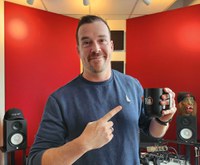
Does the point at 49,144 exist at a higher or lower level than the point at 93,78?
lower

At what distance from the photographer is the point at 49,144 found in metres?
0.85

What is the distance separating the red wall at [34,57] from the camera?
272 cm

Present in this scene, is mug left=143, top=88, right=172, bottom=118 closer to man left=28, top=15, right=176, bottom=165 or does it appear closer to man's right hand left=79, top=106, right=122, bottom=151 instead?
man left=28, top=15, right=176, bottom=165

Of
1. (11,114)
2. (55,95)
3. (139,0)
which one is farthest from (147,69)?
(55,95)

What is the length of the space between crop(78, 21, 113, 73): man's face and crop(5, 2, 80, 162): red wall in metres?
1.97

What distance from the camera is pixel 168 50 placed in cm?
282

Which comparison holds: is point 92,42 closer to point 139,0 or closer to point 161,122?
point 161,122

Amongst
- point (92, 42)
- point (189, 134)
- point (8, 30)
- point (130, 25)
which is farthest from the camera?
point (130, 25)

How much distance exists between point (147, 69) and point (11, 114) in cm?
179

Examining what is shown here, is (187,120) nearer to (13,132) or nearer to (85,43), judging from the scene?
(85,43)

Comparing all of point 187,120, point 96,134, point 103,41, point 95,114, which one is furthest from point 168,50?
point 96,134

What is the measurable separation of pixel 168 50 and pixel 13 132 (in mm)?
2073

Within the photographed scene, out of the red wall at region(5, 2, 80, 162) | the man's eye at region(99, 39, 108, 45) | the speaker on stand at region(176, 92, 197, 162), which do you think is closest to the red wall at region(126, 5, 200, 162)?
the speaker on stand at region(176, 92, 197, 162)

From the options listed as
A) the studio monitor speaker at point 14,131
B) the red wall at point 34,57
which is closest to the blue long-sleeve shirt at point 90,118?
the studio monitor speaker at point 14,131
